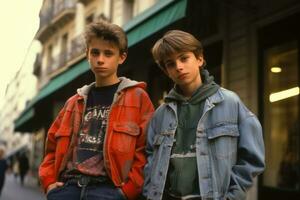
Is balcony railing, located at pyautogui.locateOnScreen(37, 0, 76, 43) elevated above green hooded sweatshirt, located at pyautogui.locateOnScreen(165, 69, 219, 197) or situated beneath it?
elevated above

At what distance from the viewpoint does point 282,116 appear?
910 centimetres

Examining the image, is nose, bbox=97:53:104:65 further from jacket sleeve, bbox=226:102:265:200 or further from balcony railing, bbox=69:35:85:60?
balcony railing, bbox=69:35:85:60

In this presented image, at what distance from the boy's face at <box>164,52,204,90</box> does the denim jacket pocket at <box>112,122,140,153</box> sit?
1.23ft

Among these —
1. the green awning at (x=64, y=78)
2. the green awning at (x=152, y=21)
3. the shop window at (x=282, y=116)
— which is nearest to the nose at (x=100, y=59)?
the green awning at (x=152, y=21)

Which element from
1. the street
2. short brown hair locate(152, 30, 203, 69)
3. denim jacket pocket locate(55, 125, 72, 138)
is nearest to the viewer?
short brown hair locate(152, 30, 203, 69)

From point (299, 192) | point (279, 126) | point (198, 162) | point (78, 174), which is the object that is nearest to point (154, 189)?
point (198, 162)

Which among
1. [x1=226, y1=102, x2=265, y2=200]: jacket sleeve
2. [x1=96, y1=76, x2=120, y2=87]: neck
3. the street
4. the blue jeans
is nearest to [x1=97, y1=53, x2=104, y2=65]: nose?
[x1=96, y1=76, x2=120, y2=87]: neck

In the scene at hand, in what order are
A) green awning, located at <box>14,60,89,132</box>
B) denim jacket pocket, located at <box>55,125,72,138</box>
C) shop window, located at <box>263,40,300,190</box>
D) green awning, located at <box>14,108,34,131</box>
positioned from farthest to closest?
green awning, located at <box>14,108,34,131</box> < green awning, located at <box>14,60,89,132</box> < shop window, located at <box>263,40,300,190</box> < denim jacket pocket, located at <box>55,125,72,138</box>

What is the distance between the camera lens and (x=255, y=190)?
9430 mm

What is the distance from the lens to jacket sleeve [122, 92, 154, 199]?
9.51 feet

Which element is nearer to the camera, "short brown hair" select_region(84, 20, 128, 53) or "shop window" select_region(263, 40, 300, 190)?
"short brown hair" select_region(84, 20, 128, 53)

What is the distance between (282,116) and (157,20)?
263 centimetres

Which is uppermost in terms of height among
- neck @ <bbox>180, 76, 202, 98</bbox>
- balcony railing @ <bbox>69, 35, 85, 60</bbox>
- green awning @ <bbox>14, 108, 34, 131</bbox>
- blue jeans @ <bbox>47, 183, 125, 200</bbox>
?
balcony railing @ <bbox>69, 35, 85, 60</bbox>

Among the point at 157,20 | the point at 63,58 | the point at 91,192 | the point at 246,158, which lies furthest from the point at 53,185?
the point at 63,58
